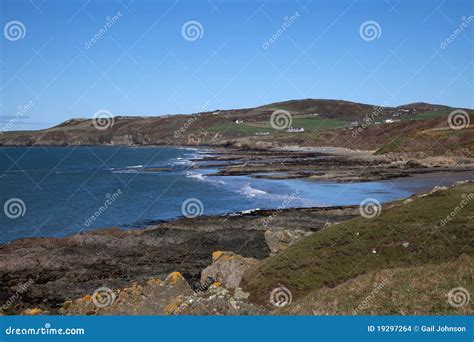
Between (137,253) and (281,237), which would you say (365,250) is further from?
(137,253)

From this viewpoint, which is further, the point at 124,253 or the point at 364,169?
the point at 364,169

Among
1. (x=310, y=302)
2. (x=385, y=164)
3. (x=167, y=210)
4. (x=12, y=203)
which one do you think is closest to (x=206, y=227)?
(x=167, y=210)

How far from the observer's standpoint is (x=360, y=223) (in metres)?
23.8

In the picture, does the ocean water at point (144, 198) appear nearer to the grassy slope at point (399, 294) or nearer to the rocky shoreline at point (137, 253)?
the rocky shoreline at point (137, 253)

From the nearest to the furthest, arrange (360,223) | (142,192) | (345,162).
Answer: (360,223)
(142,192)
(345,162)

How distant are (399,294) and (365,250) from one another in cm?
841

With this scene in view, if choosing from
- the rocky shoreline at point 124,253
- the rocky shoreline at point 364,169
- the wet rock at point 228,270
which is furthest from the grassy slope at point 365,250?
the rocky shoreline at point 364,169

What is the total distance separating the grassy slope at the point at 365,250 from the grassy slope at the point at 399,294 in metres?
4.06

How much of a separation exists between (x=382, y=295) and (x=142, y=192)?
65.2 metres

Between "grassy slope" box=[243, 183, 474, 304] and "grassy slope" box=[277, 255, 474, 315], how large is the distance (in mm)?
4057

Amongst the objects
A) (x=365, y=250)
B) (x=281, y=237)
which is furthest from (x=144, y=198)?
(x=365, y=250)

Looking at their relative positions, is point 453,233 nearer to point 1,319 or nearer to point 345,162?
point 1,319

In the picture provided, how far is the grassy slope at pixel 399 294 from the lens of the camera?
11.8 metres

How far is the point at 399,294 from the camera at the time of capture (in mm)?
12719
